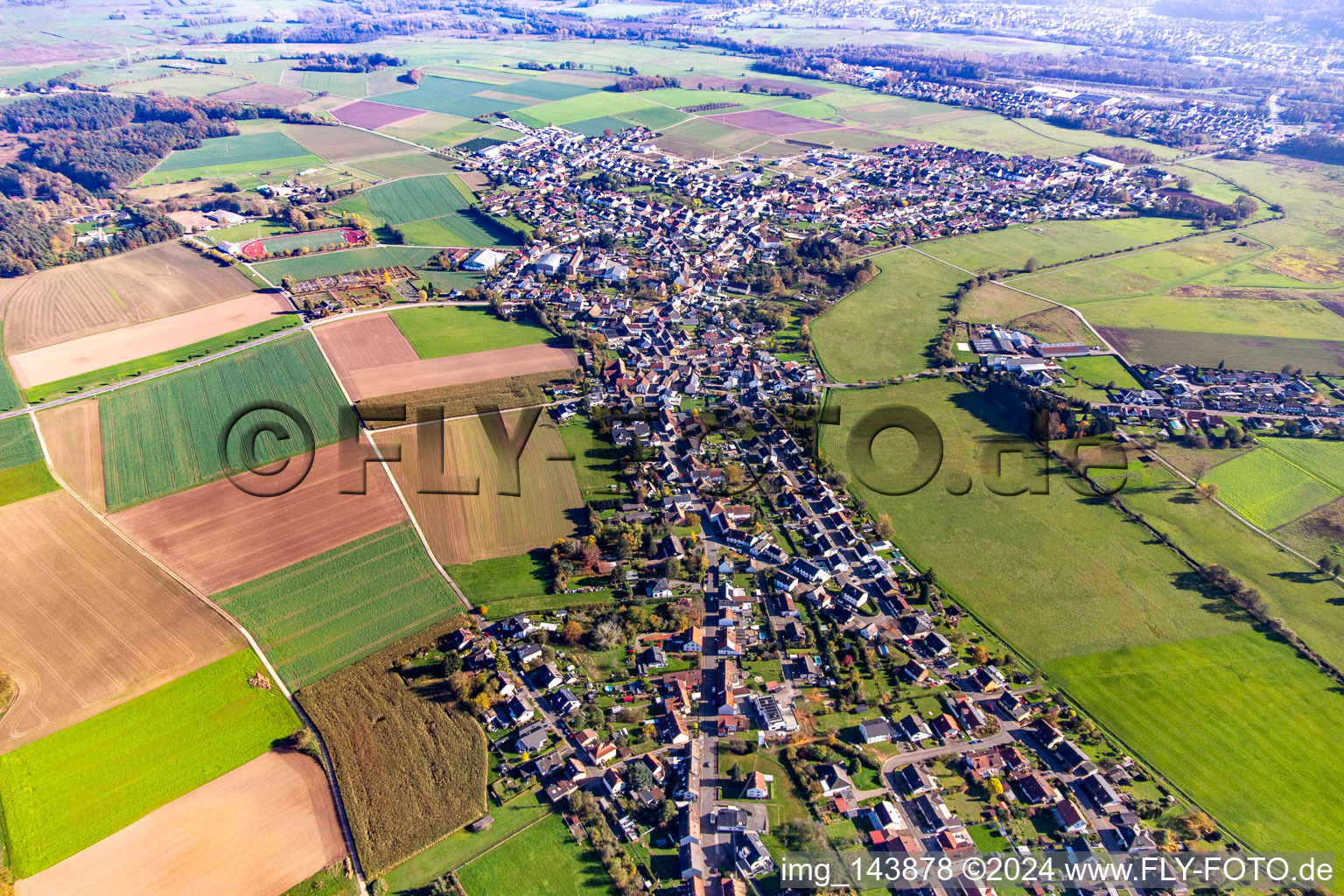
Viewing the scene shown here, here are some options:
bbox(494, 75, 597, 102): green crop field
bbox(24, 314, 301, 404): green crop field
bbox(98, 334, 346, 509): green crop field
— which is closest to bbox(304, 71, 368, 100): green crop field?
bbox(494, 75, 597, 102): green crop field

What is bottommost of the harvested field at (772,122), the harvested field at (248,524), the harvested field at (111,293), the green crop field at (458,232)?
the harvested field at (248,524)

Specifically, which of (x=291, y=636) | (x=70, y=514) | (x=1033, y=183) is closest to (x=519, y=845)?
(x=291, y=636)

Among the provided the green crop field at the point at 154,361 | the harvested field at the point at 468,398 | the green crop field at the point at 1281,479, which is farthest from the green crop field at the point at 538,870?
the green crop field at the point at 154,361

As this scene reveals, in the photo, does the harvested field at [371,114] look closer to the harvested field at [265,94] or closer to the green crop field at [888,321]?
the harvested field at [265,94]

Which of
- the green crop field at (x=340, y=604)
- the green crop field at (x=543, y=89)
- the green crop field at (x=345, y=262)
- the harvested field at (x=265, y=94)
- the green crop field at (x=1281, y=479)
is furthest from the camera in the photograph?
the green crop field at (x=543, y=89)

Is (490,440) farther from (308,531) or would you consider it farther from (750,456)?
(750,456)

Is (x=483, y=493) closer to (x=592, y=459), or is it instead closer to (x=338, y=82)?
(x=592, y=459)
